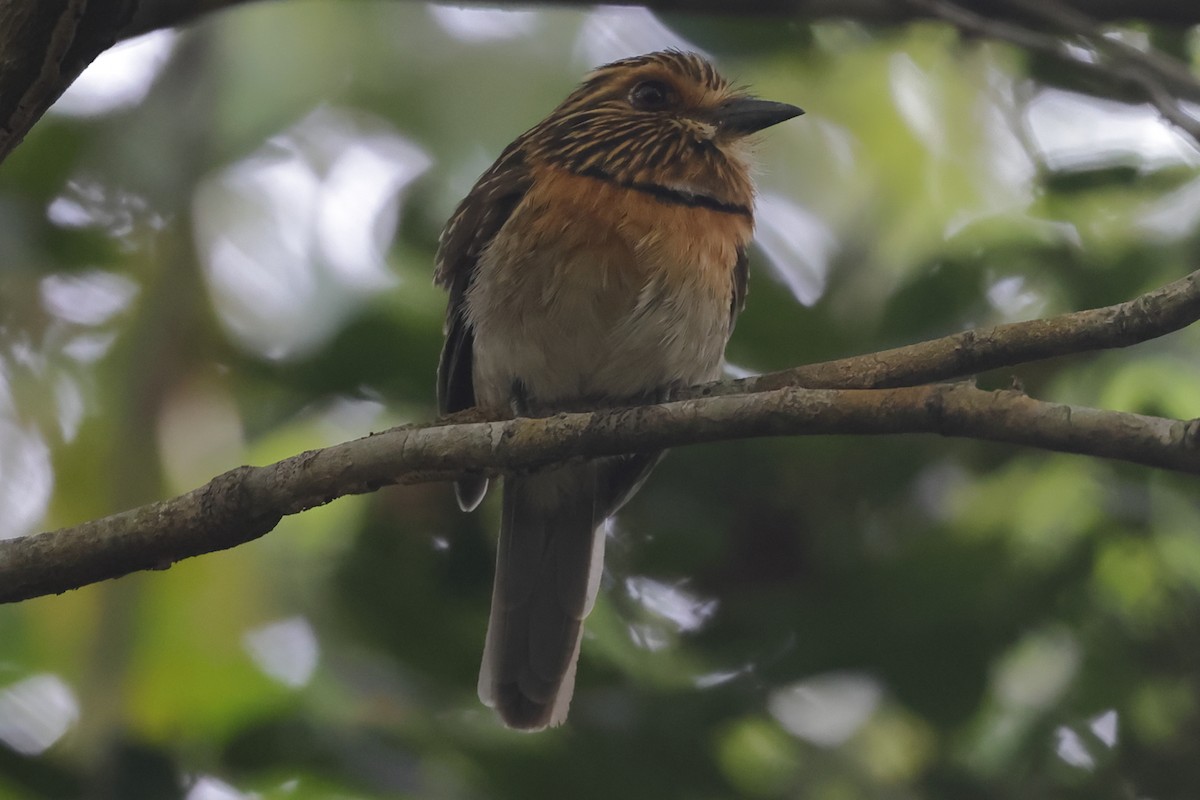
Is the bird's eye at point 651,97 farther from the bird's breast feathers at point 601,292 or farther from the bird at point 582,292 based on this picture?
the bird's breast feathers at point 601,292

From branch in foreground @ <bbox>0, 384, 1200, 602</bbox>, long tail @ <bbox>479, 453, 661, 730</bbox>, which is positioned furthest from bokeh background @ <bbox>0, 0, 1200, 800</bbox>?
branch in foreground @ <bbox>0, 384, 1200, 602</bbox>

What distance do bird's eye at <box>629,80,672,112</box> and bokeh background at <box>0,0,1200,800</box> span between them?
0.89ft

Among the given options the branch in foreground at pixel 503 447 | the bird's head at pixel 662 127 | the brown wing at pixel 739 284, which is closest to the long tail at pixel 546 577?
the brown wing at pixel 739 284

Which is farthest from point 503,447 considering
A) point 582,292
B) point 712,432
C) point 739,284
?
point 739,284

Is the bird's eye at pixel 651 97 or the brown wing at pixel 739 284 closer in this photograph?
the brown wing at pixel 739 284

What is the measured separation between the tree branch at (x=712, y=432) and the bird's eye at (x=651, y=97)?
Answer: 4.97 feet

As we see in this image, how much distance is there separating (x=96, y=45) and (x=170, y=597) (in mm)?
2424

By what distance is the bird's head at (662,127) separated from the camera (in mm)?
3762

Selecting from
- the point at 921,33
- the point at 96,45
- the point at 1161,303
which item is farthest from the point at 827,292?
the point at 96,45

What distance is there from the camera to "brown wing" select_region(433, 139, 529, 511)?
3725 millimetres

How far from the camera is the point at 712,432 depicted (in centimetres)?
241

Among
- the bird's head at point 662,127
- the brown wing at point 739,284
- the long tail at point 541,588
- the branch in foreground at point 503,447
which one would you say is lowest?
the long tail at point 541,588

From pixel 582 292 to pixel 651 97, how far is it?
0.94 metres

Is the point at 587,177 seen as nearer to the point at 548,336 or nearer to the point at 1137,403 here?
the point at 548,336
